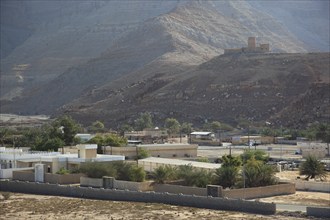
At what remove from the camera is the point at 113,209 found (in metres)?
38.7

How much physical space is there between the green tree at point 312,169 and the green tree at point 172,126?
44423 mm

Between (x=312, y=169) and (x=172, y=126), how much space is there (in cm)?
5096

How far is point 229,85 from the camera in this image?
117375 mm

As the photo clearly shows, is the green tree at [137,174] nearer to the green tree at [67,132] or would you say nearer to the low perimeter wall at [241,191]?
the low perimeter wall at [241,191]

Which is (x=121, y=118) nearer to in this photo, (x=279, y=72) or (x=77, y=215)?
(x=279, y=72)

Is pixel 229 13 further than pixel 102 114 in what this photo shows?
Yes

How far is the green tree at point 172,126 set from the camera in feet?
312

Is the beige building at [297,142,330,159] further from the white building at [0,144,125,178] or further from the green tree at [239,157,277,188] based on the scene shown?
the green tree at [239,157,277,188]

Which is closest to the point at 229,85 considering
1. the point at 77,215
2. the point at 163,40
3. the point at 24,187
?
the point at 163,40

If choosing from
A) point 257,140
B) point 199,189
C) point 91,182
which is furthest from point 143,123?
point 199,189

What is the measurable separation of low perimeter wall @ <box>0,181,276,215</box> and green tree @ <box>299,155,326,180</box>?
39.6 ft

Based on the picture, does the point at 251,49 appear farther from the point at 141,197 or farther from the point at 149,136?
the point at 141,197

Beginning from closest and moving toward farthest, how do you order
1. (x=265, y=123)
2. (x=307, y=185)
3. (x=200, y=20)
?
(x=307, y=185), (x=265, y=123), (x=200, y=20)

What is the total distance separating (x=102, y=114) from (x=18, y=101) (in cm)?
5505
